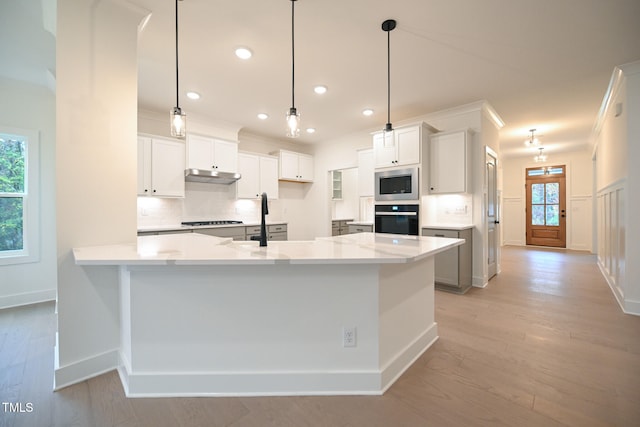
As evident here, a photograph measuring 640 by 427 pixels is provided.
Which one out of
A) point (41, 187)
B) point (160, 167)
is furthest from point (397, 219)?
point (41, 187)

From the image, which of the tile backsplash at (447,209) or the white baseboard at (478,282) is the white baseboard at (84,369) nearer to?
the tile backsplash at (447,209)

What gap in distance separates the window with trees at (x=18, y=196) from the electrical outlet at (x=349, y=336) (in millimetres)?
4054

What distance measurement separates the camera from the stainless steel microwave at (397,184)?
13.8 feet

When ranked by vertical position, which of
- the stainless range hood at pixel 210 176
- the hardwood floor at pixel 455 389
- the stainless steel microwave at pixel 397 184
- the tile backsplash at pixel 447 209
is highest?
the stainless range hood at pixel 210 176

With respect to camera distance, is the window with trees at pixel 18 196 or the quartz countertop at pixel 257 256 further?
the window with trees at pixel 18 196

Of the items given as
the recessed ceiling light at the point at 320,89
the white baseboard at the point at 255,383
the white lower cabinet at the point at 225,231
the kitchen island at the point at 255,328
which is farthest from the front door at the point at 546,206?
the white baseboard at the point at 255,383

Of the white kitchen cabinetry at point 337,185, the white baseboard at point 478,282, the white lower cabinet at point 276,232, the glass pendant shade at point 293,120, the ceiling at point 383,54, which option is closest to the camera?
the glass pendant shade at point 293,120

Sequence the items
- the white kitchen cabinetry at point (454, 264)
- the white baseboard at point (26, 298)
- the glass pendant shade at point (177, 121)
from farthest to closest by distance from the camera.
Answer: the white kitchen cabinetry at point (454, 264) → the white baseboard at point (26, 298) → the glass pendant shade at point (177, 121)

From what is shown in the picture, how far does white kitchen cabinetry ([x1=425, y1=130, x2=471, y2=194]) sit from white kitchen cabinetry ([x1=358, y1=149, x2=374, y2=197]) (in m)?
1.05

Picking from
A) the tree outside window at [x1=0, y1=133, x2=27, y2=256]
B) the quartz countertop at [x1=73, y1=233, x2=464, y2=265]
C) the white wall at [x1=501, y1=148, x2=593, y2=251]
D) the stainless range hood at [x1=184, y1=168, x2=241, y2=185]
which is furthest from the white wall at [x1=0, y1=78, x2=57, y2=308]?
the white wall at [x1=501, y1=148, x2=593, y2=251]

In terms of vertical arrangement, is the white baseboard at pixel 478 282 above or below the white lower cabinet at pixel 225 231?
below

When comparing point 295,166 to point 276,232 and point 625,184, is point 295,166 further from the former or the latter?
point 625,184

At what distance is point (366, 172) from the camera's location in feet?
16.7

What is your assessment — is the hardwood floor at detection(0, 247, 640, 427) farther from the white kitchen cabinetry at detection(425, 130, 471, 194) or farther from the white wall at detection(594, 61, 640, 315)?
the white kitchen cabinetry at detection(425, 130, 471, 194)
